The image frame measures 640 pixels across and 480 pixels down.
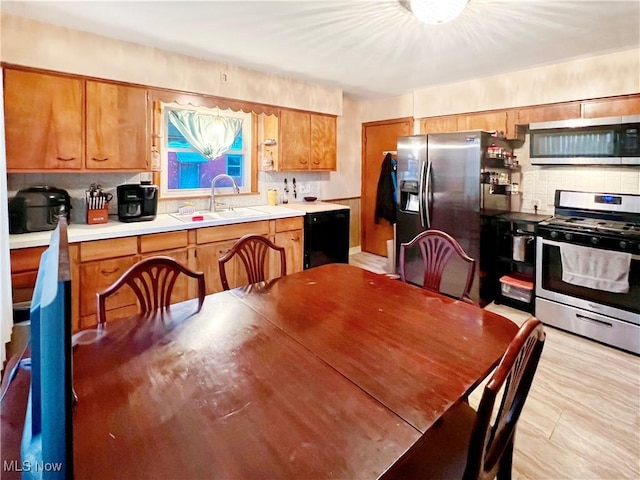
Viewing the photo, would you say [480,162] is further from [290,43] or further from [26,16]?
[26,16]

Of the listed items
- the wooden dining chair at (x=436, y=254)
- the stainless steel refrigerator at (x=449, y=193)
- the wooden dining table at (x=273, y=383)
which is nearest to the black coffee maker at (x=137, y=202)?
the wooden dining table at (x=273, y=383)

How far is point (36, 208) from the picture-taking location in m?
2.62

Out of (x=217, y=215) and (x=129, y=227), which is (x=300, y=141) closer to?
(x=217, y=215)

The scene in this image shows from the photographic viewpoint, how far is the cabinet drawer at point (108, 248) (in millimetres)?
2656

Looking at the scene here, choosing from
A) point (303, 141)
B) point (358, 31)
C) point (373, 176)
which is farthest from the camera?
point (373, 176)

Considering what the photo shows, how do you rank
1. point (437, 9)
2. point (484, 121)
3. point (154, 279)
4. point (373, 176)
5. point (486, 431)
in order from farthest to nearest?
point (373, 176) < point (484, 121) < point (437, 9) < point (154, 279) < point (486, 431)

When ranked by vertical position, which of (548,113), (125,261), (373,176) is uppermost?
(548,113)

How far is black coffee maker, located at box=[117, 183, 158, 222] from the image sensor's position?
306 centimetres

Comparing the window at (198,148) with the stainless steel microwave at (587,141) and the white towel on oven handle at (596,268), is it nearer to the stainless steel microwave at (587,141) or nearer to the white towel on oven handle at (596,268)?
the stainless steel microwave at (587,141)

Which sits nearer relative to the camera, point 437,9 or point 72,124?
point 437,9

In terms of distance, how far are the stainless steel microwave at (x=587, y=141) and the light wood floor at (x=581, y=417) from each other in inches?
61.3

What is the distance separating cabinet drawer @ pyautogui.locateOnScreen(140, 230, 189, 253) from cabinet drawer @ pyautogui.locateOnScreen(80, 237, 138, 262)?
0.07 m

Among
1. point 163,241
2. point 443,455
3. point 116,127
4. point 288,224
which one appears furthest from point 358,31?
point 443,455

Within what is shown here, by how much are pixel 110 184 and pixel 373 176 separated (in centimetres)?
341
